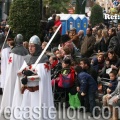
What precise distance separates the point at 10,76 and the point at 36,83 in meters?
2.41

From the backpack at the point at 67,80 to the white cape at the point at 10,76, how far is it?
1.33 meters

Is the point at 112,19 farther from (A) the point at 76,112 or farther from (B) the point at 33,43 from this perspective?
(B) the point at 33,43

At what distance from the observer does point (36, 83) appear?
34.2ft

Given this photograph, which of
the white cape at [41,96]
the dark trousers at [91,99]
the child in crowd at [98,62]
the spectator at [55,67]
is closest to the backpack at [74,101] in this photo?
the dark trousers at [91,99]

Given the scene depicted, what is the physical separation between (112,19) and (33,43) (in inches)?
737

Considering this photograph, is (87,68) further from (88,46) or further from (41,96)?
(88,46)

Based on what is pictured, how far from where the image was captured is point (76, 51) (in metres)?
16.1

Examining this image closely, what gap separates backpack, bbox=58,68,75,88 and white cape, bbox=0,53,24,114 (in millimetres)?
1327

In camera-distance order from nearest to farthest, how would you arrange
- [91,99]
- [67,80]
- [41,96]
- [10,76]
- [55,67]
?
[41,96], [91,99], [10,76], [67,80], [55,67]

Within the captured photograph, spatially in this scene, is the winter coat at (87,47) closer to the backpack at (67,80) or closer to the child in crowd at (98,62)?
the child in crowd at (98,62)

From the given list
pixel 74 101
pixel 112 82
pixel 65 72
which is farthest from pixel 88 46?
pixel 112 82

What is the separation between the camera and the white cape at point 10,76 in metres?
12.6

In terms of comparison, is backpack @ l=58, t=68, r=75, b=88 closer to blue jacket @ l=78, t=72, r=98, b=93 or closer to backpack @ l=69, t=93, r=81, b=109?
backpack @ l=69, t=93, r=81, b=109

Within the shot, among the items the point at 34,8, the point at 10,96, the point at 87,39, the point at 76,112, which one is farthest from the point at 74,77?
the point at 34,8
